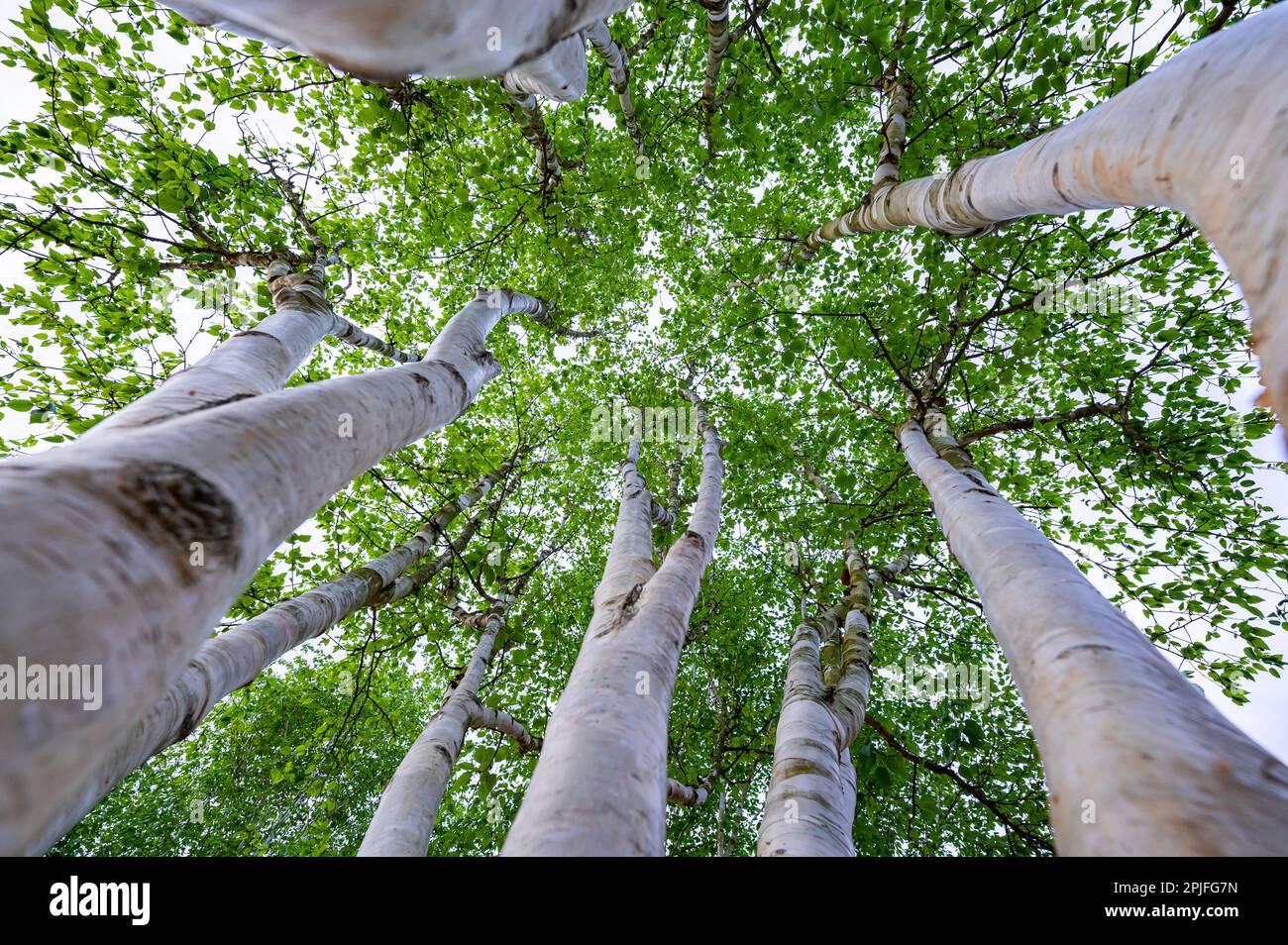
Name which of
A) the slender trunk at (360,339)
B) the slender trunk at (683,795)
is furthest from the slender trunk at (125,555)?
the slender trunk at (683,795)

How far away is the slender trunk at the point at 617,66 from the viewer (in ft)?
14.6

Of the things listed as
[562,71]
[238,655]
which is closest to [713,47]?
[562,71]

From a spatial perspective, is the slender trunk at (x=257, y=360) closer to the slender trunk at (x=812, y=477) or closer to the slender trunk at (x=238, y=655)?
the slender trunk at (x=238, y=655)

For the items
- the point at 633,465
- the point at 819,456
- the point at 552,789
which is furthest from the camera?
the point at 819,456

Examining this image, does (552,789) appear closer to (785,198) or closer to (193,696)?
(193,696)

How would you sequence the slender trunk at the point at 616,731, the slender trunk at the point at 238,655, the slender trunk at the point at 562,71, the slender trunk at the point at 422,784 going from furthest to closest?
the slender trunk at the point at 422,784
the slender trunk at the point at 562,71
the slender trunk at the point at 238,655
the slender trunk at the point at 616,731

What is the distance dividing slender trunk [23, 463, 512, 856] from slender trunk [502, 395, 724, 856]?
1.06m

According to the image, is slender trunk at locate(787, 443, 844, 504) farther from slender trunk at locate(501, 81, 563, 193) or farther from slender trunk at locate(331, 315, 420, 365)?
slender trunk at locate(331, 315, 420, 365)

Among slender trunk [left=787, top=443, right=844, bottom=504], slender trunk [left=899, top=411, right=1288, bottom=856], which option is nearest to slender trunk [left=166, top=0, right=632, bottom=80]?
slender trunk [left=899, top=411, right=1288, bottom=856]

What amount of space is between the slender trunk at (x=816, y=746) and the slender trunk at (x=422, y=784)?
286 cm

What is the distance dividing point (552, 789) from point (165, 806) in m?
19.9

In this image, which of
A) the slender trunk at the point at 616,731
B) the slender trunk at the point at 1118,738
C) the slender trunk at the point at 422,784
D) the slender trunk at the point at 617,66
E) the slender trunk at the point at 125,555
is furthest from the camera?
the slender trunk at the point at 617,66
